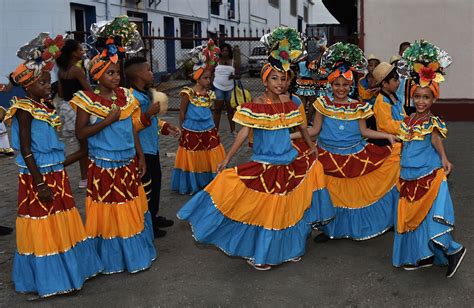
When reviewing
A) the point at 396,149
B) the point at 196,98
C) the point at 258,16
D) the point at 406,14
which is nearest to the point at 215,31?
the point at 258,16

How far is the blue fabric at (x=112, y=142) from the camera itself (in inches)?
176

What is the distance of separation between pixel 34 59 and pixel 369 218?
328cm

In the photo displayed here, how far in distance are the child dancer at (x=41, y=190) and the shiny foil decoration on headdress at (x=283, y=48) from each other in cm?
168

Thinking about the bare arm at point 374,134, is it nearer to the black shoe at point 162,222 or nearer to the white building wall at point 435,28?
the black shoe at point 162,222

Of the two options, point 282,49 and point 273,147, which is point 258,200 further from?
point 282,49

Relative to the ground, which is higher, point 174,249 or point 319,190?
point 319,190

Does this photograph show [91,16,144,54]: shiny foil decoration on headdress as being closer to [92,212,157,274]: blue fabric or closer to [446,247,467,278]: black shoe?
[92,212,157,274]: blue fabric

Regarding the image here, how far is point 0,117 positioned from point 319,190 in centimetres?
368

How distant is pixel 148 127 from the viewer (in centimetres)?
550

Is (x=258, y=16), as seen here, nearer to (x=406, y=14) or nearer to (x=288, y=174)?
(x=406, y=14)

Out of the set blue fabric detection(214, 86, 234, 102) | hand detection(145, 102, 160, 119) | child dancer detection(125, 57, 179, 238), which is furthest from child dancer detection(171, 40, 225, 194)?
blue fabric detection(214, 86, 234, 102)

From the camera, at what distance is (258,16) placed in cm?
4141

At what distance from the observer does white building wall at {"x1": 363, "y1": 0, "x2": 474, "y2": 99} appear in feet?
41.6

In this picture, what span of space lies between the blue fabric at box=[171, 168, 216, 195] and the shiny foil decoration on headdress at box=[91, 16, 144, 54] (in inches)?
103
